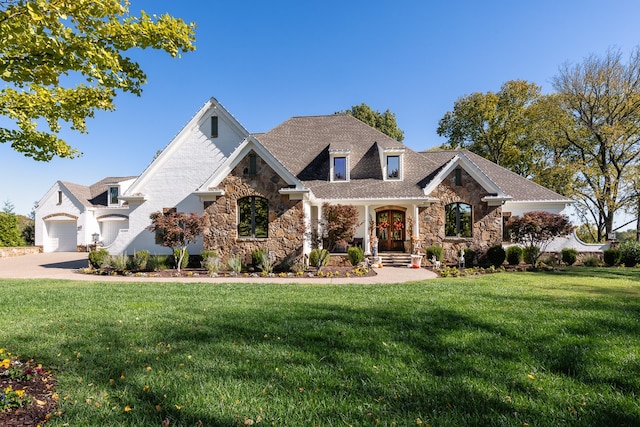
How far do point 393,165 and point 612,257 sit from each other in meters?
12.2

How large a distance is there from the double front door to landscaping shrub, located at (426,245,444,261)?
6.63 ft

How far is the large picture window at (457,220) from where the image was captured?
16.9 meters

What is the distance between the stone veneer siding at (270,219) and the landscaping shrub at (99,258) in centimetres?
485

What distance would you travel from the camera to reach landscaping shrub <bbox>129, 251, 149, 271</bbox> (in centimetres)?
1482

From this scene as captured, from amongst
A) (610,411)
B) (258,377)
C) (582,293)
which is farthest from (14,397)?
(582,293)

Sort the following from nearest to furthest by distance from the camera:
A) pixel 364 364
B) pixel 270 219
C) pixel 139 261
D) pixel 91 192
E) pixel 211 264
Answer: pixel 364 364 → pixel 211 264 → pixel 139 261 → pixel 270 219 → pixel 91 192

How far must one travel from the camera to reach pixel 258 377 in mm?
3496

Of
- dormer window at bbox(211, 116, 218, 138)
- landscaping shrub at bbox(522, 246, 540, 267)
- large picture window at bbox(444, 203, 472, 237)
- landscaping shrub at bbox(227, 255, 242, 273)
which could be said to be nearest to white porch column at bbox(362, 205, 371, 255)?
large picture window at bbox(444, 203, 472, 237)

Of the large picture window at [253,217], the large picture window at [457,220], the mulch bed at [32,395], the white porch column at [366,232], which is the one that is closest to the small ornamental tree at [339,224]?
the large picture window at [253,217]

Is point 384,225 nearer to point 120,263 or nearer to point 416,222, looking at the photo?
point 416,222

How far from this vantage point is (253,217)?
599 inches

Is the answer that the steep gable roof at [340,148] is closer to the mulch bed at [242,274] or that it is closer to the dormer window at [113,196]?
the mulch bed at [242,274]

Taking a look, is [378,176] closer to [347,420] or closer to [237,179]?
[237,179]

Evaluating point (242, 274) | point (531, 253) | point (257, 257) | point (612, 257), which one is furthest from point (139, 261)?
point (612, 257)
